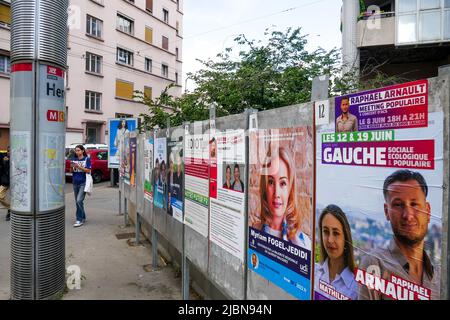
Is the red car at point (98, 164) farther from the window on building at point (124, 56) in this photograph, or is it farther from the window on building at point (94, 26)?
the window on building at point (124, 56)

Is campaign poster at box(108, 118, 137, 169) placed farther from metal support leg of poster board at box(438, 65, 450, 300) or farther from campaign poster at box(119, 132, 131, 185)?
metal support leg of poster board at box(438, 65, 450, 300)

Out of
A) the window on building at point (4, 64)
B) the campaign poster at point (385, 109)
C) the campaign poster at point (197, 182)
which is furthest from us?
the window on building at point (4, 64)

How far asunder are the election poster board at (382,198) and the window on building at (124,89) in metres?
27.0

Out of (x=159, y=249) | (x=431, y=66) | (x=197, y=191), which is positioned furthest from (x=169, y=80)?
(x=197, y=191)

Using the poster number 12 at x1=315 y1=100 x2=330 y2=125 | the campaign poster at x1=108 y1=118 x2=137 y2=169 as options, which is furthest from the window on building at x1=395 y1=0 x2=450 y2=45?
the poster number 12 at x1=315 y1=100 x2=330 y2=125

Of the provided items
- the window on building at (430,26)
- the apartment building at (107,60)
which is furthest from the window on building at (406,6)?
the apartment building at (107,60)

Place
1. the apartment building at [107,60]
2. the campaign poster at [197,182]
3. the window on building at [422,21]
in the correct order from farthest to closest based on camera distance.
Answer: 1. the apartment building at [107,60]
2. the window on building at [422,21]
3. the campaign poster at [197,182]

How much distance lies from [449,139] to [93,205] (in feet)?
35.0

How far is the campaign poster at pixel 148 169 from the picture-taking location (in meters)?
5.40

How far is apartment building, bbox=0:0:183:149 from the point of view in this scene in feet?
74.9

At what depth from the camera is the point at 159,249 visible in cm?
600

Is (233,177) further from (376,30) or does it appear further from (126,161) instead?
(376,30)

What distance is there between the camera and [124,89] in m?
27.7

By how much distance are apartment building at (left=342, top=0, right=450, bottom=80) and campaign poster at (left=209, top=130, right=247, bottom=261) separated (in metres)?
10.8
